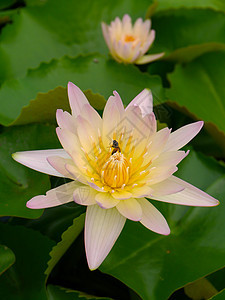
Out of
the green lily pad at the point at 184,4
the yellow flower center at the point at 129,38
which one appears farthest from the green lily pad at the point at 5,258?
the green lily pad at the point at 184,4

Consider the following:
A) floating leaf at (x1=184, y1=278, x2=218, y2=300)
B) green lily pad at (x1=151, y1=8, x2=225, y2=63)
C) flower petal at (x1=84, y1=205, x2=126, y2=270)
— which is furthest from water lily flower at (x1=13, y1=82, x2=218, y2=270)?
green lily pad at (x1=151, y1=8, x2=225, y2=63)

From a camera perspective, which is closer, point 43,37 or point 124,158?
point 124,158

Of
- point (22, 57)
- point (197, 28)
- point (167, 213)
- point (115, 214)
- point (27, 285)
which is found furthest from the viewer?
point (197, 28)

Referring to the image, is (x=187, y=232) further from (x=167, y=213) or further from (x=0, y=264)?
(x=0, y=264)

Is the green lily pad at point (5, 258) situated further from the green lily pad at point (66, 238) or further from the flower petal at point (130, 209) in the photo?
the flower petal at point (130, 209)

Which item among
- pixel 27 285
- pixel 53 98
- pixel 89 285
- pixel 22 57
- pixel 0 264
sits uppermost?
pixel 53 98

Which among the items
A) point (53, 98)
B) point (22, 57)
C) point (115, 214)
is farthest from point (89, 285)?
point (22, 57)

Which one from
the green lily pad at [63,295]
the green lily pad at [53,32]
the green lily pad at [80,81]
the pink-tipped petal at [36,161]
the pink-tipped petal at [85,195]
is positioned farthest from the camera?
the green lily pad at [53,32]

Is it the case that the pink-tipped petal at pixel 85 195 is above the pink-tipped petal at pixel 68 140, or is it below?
below
